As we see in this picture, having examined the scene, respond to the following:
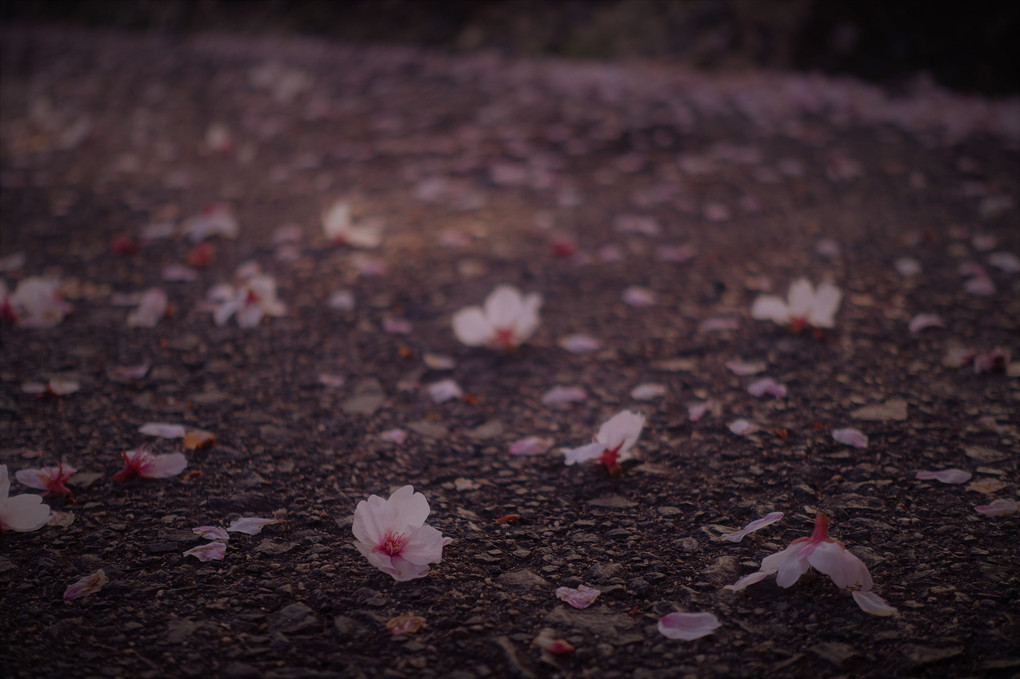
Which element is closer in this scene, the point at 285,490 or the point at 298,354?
the point at 285,490

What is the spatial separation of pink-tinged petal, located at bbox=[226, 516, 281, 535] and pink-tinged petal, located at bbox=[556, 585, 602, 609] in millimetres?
718

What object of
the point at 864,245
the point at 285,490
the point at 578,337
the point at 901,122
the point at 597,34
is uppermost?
the point at 597,34

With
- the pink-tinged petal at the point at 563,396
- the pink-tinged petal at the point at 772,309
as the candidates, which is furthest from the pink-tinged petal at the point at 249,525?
the pink-tinged petal at the point at 772,309

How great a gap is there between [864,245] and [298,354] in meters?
2.57

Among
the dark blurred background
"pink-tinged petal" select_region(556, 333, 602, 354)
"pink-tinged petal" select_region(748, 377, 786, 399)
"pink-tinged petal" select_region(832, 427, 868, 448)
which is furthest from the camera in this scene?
the dark blurred background

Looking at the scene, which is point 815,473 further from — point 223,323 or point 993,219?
point 993,219

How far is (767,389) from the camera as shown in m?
2.11

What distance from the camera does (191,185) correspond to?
3852 millimetres

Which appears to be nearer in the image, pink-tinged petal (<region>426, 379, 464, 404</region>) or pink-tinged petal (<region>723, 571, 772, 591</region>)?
pink-tinged petal (<region>723, 571, 772, 591</region>)

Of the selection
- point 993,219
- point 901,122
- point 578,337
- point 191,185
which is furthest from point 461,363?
point 901,122

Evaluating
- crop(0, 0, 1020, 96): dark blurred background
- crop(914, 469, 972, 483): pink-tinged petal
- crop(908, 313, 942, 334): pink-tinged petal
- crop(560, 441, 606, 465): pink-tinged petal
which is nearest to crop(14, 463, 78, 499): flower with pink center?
crop(560, 441, 606, 465): pink-tinged petal

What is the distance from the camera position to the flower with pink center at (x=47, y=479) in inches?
64.5

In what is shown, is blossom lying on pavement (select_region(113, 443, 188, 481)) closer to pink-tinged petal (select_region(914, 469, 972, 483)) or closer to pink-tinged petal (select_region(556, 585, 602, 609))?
pink-tinged petal (select_region(556, 585, 602, 609))

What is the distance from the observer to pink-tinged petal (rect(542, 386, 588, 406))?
2.12 m
